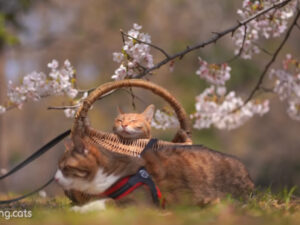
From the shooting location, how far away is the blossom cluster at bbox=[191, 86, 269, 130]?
20.6 feet

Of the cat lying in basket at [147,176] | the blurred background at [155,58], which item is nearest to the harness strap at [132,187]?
the cat lying in basket at [147,176]

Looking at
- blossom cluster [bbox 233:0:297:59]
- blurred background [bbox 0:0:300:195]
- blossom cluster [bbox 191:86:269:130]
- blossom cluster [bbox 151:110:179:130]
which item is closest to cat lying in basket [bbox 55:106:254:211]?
blossom cluster [bbox 151:110:179:130]

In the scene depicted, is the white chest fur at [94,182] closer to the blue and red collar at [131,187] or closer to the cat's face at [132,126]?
the blue and red collar at [131,187]

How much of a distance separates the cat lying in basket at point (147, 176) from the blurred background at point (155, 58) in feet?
31.8

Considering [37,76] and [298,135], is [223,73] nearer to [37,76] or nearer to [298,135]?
[37,76]

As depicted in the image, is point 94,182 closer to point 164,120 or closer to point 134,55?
point 134,55

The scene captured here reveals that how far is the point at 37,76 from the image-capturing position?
499cm

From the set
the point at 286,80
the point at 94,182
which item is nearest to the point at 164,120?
the point at 286,80

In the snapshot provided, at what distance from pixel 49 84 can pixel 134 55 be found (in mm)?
995

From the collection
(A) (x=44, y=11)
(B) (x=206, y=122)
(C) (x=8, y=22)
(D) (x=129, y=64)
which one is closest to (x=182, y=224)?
(D) (x=129, y=64)

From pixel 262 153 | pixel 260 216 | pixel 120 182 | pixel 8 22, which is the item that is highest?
pixel 8 22

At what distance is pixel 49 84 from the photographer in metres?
5.00

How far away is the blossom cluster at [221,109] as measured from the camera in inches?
247

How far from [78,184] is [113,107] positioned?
686 inches
